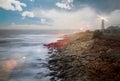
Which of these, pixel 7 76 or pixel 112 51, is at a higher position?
pixel 112 51

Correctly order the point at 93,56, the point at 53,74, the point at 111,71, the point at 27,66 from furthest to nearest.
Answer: the point at 27,66 < the point at 93,56 < the point at 53,74 < the point at 111,71

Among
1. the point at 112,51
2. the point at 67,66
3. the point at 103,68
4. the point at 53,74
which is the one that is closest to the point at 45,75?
the point at 53,74

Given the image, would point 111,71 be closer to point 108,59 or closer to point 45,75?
point 108,59

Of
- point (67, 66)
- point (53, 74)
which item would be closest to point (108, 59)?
point (67, 66)

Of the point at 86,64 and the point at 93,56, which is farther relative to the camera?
the point at 93,56

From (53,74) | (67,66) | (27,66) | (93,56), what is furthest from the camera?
(27,66)

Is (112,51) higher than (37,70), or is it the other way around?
(112,51)

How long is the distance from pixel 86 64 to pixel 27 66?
814cm

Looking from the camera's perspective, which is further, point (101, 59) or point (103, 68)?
point (101, 59)

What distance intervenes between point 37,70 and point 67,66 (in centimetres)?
358

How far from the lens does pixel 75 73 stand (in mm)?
17781

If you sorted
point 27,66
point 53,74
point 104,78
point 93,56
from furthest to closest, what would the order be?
1. point 27,66
2. point 93,56
3. point 53,74
4. point 104,78

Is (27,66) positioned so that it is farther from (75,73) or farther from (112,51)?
(112,51)

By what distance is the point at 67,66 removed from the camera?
20797 mm
